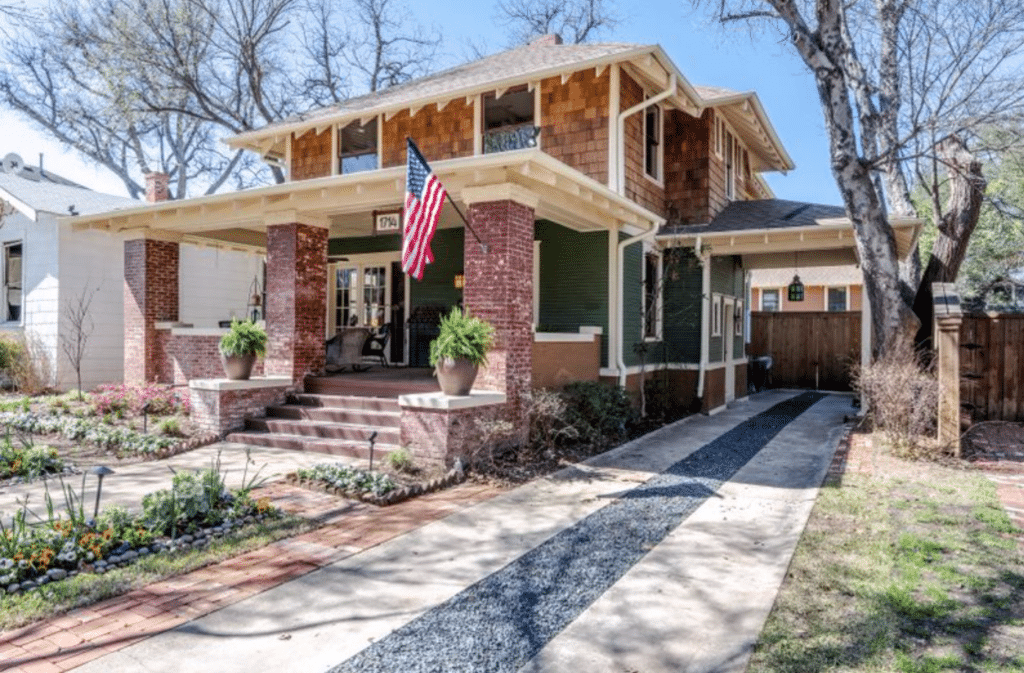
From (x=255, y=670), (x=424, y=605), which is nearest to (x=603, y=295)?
(x=424, y=605)

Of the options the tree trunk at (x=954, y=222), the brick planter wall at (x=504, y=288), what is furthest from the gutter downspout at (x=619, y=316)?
the tree trunk at (x=954, y=222)

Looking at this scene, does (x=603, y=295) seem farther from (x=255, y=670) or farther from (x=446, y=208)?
(x=255, y=670)

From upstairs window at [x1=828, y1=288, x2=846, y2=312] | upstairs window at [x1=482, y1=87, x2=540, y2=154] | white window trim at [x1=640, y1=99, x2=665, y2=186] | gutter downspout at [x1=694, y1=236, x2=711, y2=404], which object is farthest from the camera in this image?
upstairs window at [x1=828, y1=288, x2=846, y2=312]

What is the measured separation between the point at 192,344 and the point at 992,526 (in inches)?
404

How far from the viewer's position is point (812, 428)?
10.2 meters

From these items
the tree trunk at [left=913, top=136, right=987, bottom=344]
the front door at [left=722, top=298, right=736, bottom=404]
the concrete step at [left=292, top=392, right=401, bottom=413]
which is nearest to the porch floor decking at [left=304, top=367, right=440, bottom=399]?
the concrete step at [left=292, top=392, right=401, bottom=413]

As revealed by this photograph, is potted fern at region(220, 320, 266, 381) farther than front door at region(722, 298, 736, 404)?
No

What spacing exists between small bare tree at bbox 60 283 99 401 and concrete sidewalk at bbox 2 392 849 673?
10.4 meters

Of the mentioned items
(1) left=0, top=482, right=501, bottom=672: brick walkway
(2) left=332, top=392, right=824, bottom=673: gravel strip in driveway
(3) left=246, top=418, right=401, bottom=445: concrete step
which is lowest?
(2) left=332, top=392, right=824, bottom=673: gravel strip in driveway

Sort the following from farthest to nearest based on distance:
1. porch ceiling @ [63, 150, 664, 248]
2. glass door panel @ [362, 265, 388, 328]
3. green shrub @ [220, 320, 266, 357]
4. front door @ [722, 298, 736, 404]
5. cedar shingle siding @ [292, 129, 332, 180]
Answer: front door @ [722, 298, 736, 404] → cedar shingle siding @ [292, 129, 332, 180] → glass door panel @ [362, 265, 388, 328] → green shrub @ [220, 320, 266, 357] → porch ceiling @ [63, 150, 664, 248]

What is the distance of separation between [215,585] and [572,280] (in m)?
7.36

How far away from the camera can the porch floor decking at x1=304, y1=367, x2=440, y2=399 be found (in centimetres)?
859

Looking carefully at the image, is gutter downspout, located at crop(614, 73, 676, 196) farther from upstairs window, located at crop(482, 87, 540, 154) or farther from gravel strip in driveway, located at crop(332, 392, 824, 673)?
gravel strip in driveway, located at crop(332, 392, 824, 673)

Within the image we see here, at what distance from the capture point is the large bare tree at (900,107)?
9.19 m
